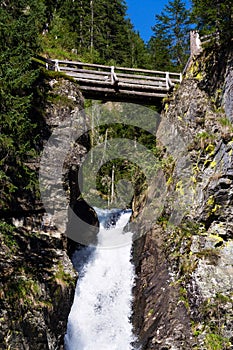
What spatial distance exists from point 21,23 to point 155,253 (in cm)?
1028

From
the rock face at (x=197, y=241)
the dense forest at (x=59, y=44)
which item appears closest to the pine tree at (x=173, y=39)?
the dense forest at (x=59, y=44)

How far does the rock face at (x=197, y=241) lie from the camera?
469 inches

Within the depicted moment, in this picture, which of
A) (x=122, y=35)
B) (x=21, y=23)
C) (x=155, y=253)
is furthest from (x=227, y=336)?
(x=122, y=35)

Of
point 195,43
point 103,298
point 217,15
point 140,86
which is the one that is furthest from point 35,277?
point 195,43

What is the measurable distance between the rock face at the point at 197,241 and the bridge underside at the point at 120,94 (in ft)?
6.65

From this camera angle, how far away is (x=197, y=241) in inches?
531

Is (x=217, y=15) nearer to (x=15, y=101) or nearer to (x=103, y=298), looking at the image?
(x=15, y=101)

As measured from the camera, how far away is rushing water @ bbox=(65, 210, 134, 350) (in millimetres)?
14344

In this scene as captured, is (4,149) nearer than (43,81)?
Yes

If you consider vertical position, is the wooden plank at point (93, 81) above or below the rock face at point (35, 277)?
above

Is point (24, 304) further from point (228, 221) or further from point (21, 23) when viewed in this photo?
point (21, 23)

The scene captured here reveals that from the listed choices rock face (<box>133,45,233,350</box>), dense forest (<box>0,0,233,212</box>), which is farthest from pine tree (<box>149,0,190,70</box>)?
rock face (<box>133,45,233,350</box>)

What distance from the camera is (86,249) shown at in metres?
20.0

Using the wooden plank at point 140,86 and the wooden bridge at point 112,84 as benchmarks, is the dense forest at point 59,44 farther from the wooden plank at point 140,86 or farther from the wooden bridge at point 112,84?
the wooden plank at point 140,86
